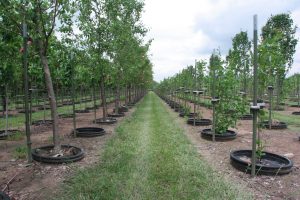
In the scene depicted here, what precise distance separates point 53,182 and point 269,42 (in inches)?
198

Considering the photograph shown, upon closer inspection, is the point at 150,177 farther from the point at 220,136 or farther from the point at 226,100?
the point at 226,100

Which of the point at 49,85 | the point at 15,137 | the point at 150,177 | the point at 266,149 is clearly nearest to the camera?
the point at 150,177

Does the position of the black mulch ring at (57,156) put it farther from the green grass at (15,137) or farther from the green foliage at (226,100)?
the green foliage at (226,100)

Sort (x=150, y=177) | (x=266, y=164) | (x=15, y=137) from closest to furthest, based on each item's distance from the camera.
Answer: (x=150, y=177)
(x=266, y=164)
(x=15, y=137)

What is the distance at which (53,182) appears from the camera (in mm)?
4773

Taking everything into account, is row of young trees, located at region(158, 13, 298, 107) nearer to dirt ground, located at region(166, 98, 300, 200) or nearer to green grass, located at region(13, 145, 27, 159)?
dirt ground, located at region(166, 98, 300, 200)

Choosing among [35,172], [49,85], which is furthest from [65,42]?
[35,172]

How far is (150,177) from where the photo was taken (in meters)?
4.94

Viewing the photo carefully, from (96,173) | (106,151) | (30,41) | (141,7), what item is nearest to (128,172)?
(96,173)

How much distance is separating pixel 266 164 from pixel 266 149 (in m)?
1.70

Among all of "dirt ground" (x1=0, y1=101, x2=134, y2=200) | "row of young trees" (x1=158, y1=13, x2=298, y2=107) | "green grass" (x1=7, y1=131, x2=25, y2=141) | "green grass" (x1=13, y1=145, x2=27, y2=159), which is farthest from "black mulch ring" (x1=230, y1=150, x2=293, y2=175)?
Result: "green grass" (x1=7, y1=131, x2=25, y2=141)

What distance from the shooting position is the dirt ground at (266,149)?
14.6 feet

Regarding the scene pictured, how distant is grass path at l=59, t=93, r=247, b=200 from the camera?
→ 4.20 m

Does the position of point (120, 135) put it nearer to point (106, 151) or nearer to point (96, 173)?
point (106, 151)
